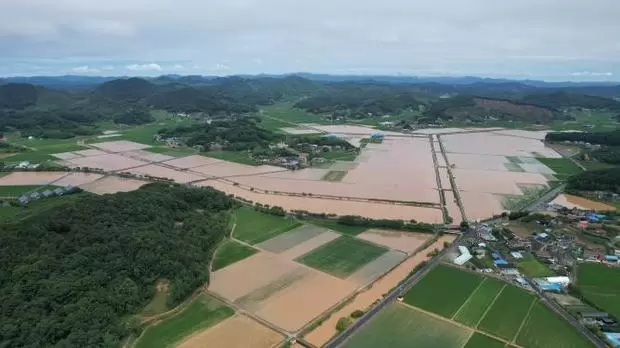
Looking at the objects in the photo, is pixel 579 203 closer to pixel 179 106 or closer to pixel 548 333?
pixel 548 333

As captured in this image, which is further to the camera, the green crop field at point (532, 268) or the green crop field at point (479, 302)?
the green crop field at point (532, 268)

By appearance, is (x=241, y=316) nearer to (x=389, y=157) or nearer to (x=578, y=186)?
(x=578, y=186)

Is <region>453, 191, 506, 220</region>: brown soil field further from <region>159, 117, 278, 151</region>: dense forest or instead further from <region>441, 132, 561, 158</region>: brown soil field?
<region>159, 117, 278, 151</region>: dense forest

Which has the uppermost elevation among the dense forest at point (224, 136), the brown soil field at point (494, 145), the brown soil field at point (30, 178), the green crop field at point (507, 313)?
the dense forest at point (224, 136)

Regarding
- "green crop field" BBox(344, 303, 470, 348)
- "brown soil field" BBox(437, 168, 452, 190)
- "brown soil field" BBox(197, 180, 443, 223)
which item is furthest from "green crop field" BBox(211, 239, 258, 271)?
"brown soil field" BBox(437, 168, 452, 190)

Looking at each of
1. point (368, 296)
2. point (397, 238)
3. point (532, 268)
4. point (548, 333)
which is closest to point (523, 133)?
point (397, 238)

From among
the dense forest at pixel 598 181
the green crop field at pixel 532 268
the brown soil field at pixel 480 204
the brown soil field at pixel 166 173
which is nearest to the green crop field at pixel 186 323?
the green crop field at pixel 532 268

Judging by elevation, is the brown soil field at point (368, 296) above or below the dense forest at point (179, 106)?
below

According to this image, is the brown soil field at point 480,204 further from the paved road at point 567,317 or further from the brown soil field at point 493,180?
the paved road at point 567,317
